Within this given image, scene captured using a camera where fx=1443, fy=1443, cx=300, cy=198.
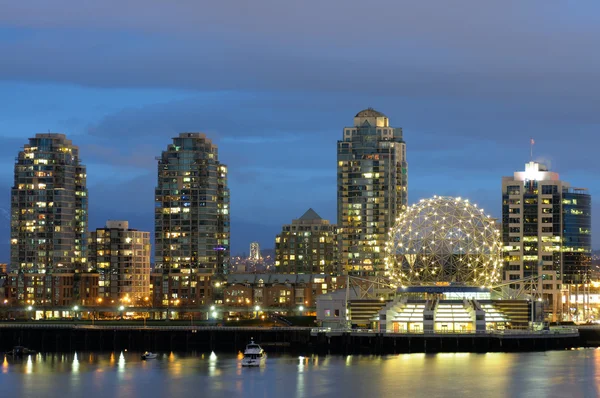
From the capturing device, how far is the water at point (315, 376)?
145750mm

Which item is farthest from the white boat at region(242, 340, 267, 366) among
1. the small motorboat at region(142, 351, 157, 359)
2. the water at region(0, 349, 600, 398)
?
the small motorboat at region(142, 351, 157, 359)

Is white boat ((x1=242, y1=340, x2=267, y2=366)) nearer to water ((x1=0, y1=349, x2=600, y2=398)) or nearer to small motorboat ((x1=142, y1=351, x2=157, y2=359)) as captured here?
water ((x1=0, y1=349, x2=600, y2=398))

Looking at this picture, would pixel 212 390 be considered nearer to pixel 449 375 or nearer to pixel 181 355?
pixel 449 375

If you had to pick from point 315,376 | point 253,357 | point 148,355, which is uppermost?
point 253,357

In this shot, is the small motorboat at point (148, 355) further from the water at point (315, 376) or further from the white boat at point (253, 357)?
the white boat at point (253, 357)

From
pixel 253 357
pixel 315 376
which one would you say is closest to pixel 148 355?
pixel 253 357

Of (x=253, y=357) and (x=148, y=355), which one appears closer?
(x=253, y=357)

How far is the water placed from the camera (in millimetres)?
145750

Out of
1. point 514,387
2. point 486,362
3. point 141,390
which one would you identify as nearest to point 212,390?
point 141,390

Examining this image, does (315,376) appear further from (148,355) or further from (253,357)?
(148,355)

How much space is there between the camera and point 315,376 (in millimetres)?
159250

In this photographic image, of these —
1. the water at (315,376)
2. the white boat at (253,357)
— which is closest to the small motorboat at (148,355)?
the water at (315,376)

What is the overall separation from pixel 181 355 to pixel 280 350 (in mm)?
14047

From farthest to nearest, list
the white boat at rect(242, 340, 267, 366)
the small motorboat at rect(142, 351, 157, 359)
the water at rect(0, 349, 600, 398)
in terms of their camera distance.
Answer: the small motorboat at rect(142, 351, 157, 359) → the white boat at rect(242, 340, 267, 366) → the water at rect(0, 349, 600, 398)
